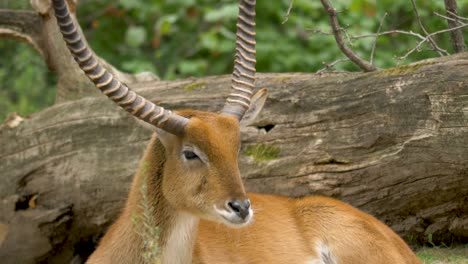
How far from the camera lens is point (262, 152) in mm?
9156

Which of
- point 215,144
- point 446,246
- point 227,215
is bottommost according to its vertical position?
point 446,246

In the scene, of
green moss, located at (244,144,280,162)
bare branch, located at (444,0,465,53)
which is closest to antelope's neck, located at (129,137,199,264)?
green moss, located at (244,144,280,162)

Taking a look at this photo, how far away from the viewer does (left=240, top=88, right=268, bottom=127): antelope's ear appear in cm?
784

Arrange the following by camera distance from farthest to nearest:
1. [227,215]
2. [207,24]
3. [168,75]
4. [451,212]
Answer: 1. [207,24]
2. [168,75]
3. [451,212]
4. [227,215]

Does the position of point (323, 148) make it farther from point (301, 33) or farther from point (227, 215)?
point (301, 33)

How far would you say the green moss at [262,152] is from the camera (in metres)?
9.12

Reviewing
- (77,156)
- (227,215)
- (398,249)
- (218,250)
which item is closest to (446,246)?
(398,249)

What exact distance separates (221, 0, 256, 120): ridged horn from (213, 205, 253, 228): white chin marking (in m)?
1.15

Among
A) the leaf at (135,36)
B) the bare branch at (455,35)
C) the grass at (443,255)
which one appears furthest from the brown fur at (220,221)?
the leaf at (135,36)

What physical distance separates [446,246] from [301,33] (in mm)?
7718

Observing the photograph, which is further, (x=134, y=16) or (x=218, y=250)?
(x=134, y=16)

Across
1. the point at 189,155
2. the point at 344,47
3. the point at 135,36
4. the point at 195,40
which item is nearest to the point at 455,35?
the point at 344,47

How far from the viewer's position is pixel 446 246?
29.6 ft

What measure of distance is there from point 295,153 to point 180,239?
6.74ft
